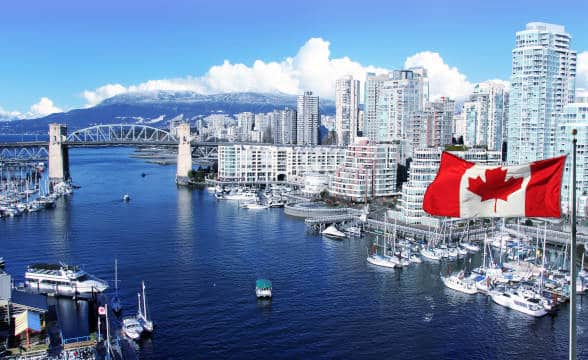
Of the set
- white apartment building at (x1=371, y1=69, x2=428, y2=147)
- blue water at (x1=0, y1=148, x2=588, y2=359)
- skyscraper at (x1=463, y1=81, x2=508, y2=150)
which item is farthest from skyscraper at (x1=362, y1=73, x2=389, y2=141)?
blue water at (x1=0, y1=148, x2=588, y2=359)

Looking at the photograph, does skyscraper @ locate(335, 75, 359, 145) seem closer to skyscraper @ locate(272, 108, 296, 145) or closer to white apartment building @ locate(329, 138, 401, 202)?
skyscraper @ locate(272, 108, 296, 145)

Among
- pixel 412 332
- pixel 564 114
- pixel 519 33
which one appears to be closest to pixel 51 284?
pixel 412 332

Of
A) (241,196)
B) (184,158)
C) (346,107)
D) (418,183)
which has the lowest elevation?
(241,196)

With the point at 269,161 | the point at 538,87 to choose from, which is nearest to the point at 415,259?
the point at 538,87

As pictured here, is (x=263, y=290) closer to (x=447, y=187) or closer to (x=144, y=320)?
(x=144, y=320)

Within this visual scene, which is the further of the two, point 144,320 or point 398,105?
point 398,105

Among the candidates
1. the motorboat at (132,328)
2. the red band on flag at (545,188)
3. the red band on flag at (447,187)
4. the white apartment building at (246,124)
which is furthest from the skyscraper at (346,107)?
the red band on flag at (545,188)

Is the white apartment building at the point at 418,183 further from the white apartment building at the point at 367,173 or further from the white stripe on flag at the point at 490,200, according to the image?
the white stripe on flag at the point at 490,200
